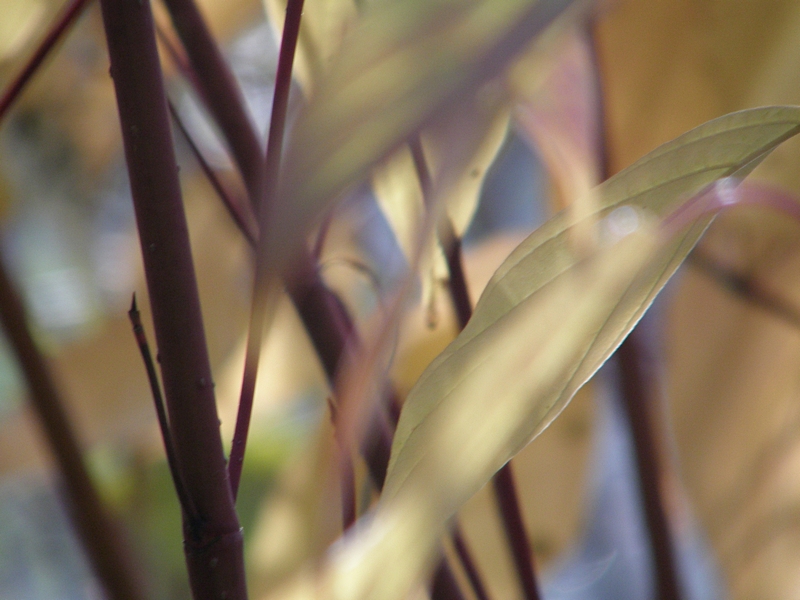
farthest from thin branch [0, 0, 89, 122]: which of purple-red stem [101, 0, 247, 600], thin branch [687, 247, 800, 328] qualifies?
thin branch [687, 247, 800, 328]

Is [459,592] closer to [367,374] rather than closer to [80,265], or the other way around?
[367,374]

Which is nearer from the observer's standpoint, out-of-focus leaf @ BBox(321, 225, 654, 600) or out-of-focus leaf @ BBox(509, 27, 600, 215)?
out-of-focus leaf @ BBox(321, 225, 654, 600)

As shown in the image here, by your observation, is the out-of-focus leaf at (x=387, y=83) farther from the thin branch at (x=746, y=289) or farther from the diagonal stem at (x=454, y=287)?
the thin branch at (x=746, y=289)

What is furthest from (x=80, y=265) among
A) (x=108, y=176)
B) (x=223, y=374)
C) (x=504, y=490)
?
(x=504, y=490)

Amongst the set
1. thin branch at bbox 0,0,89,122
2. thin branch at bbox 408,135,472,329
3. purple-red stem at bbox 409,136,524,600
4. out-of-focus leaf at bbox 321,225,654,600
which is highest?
thin branch at bbox 0,0,89,122

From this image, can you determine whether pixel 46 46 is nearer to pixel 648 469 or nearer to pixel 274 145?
pixel 274 145

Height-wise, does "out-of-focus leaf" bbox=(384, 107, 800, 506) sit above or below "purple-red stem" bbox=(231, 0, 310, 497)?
below

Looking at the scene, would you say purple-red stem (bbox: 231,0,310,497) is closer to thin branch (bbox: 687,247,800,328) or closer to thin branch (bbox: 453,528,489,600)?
thin branch (bbox: 453,528,489,600)

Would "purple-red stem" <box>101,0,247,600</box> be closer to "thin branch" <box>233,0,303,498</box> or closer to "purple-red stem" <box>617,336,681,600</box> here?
"thin branch" <box>233,0,303,498</box>
